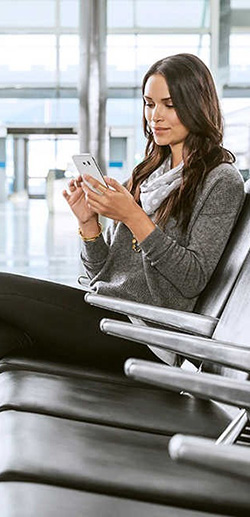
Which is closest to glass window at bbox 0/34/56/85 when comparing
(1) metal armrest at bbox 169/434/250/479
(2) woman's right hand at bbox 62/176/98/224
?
(2) woman's right hand at bbox 62/176/98/224

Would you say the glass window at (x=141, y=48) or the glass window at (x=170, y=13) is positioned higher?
the glass window at (x=170, y=13)

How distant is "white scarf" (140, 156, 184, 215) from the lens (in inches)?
93.0

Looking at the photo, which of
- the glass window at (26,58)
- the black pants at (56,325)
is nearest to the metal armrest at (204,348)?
the black pants at (56,325)

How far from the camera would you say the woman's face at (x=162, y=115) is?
7.78 ft

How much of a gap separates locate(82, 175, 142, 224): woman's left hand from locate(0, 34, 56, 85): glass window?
3.03 metres

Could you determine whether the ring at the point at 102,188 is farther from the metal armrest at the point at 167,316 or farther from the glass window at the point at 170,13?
the glass window at the point at 170,13

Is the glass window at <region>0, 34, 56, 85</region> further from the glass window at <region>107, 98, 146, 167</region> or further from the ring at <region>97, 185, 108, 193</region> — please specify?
the ring at <region>97, 185, 108, 193</region>

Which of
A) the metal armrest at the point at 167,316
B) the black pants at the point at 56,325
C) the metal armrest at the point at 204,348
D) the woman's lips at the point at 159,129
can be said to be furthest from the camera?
the woman's lips at the point at 159,129

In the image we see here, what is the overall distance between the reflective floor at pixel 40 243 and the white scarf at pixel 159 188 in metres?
2.77

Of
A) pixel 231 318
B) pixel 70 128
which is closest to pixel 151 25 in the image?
pixel 70 128

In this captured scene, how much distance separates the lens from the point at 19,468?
4.06 feet

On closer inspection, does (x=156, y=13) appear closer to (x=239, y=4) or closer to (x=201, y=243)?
(x=239, y=4)

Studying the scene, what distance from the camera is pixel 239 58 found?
5223mm

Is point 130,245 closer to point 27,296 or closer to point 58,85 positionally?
point 27,296
